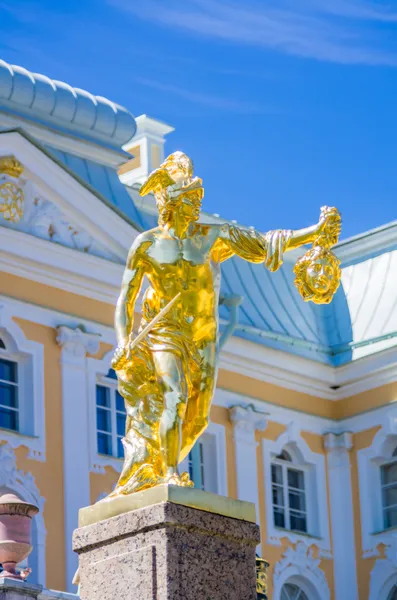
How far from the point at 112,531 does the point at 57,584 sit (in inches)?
524

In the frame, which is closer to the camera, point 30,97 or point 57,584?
point 57,584

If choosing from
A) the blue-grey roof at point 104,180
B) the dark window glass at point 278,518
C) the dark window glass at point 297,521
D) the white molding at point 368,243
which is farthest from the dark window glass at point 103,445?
the white molding at point 368,243

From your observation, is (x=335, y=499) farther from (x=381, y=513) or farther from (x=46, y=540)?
(x=46, y=540)

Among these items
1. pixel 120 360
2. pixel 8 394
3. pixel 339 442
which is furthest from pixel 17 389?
pixel 120 360

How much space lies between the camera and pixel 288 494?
32531 millimetres

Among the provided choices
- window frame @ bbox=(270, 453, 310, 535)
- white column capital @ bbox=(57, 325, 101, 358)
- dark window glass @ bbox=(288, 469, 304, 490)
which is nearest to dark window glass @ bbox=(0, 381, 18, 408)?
white column capital @ bbox=(57, 325, 101, 358)

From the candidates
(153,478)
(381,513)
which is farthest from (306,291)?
(381,513)

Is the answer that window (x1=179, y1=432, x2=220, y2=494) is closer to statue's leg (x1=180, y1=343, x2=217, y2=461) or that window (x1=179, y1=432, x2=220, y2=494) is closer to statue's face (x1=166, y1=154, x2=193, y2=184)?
statue's face (x1=166, y1=154, x2=193, y2=184)

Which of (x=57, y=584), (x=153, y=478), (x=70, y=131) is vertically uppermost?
(x=70, y=131)

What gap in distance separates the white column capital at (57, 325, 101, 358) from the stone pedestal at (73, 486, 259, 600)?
46.8 ft

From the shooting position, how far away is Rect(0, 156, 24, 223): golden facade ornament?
92.4 feet

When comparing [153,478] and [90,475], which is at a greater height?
[90,475]

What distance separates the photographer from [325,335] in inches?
1341

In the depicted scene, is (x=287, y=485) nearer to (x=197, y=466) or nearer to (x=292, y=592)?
(x=292, y=592)
